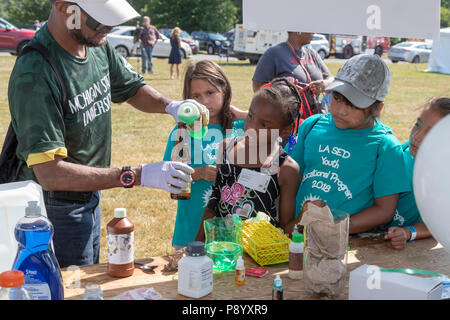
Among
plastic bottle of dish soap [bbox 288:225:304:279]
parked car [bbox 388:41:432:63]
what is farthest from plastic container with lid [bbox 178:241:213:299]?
parked car [bbox 388:41:432:63]

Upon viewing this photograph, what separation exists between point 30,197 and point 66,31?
0.82m

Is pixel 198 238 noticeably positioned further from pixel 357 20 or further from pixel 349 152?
pixel 357 20

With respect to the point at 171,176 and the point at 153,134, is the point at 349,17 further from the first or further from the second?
the point at 153,134

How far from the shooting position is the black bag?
6.49 feet

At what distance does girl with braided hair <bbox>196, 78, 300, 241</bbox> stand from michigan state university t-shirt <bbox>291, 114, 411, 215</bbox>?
0.11 meters

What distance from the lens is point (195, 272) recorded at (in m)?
1.47

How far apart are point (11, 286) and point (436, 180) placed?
1.06m

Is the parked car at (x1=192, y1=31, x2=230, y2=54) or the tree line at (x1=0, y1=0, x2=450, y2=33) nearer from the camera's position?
the parked car at (x1=192, y1=31, x2=230, y2=54)

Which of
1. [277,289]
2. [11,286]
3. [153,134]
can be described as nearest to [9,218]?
[11,286]

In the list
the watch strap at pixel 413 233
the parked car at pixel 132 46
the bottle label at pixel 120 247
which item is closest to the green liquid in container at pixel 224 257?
the bottle label at pixel 120 247

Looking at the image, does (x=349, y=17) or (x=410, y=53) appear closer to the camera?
(x=349, y=17)

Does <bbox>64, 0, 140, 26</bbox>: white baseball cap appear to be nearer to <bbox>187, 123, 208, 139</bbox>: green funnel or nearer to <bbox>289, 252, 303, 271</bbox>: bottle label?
<bbox>187, 123, 208, 139</bbox>: green funnel

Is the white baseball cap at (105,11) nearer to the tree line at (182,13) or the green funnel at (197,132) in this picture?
the green funnel at (197,132)

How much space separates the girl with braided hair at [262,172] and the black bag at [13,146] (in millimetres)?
765
